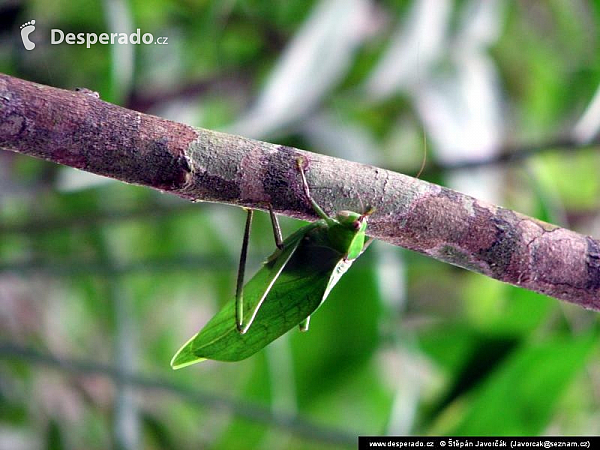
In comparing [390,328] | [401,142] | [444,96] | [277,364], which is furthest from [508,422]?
[401,142]

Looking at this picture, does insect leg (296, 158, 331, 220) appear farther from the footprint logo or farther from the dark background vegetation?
the footprint logo

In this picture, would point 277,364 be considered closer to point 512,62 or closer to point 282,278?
point 282,278

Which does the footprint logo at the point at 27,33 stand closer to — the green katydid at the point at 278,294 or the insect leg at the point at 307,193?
the green katydid at the point at 278,294

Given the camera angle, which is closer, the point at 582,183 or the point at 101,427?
the point at 101,427

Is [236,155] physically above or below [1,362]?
below
